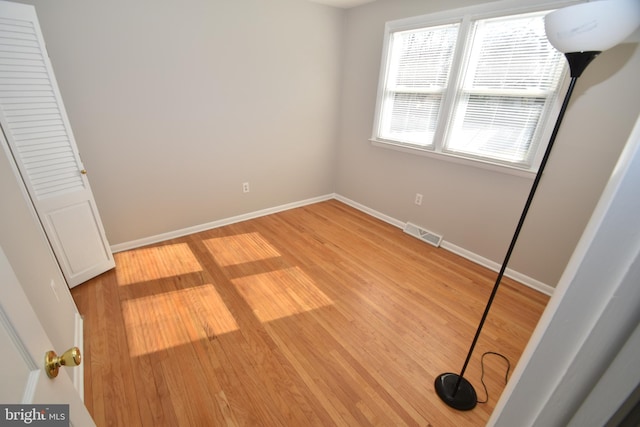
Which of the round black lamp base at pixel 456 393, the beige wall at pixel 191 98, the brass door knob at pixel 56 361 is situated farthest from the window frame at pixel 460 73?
the brass door knob at pixel 56 361

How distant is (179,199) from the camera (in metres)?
2.87

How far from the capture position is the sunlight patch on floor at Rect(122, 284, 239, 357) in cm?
174

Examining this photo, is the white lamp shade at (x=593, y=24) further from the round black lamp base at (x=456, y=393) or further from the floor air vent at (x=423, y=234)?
the floor air vent at (x=423, y=234)

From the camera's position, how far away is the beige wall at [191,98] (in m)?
2.13

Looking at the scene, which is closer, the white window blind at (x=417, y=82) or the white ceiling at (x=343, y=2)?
the white window blind at (x=417, y=82)

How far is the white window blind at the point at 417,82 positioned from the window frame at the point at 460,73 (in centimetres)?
7

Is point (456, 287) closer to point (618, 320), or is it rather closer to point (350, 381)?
point (350, 381)

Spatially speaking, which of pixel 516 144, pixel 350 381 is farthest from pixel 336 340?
pixel 516 144

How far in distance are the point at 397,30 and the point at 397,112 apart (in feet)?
2.69

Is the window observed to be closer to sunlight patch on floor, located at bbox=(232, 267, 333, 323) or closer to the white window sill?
the white window sill

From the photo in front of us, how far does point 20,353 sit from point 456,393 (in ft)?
5.96

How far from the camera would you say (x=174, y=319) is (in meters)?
1.90

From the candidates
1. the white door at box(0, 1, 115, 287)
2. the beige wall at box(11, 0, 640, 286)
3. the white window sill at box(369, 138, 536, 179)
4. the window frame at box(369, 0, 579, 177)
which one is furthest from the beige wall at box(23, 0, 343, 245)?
the white window sill at box(369, 138, 536, 179)

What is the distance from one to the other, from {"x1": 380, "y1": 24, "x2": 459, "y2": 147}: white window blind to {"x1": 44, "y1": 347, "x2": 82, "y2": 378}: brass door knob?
304cm
